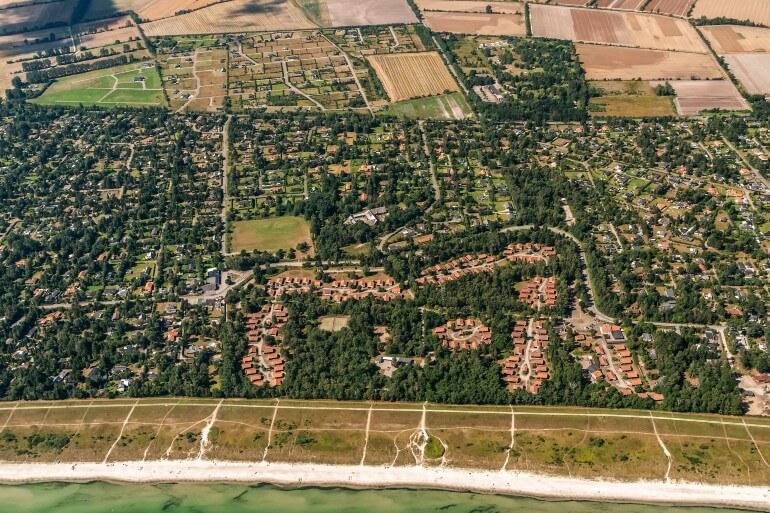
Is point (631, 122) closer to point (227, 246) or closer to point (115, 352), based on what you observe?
point (227, 246)

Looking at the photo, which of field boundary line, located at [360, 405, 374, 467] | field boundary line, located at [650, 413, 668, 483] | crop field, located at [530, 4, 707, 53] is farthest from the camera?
crop field, located at [530, 4, 707, 53]

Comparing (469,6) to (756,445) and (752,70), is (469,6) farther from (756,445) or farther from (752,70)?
(756,445)

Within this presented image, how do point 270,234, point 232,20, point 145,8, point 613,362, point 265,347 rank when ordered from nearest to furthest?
point 613,362 → point 265,347 → point 270,234 → point 232,20 → point 145,8

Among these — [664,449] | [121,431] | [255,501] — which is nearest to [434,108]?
[664,449]

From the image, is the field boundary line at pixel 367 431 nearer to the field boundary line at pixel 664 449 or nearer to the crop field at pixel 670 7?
the field boundary line at pixel 664 449

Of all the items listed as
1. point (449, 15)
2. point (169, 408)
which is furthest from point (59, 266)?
point (449, 15)

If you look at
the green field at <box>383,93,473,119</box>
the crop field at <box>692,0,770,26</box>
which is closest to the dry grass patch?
the green field at <box>383,93,473,119</box>

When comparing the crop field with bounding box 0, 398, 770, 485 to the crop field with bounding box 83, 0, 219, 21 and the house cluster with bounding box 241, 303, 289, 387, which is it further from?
the crop field with bounding box 83, 0, 219, 21
